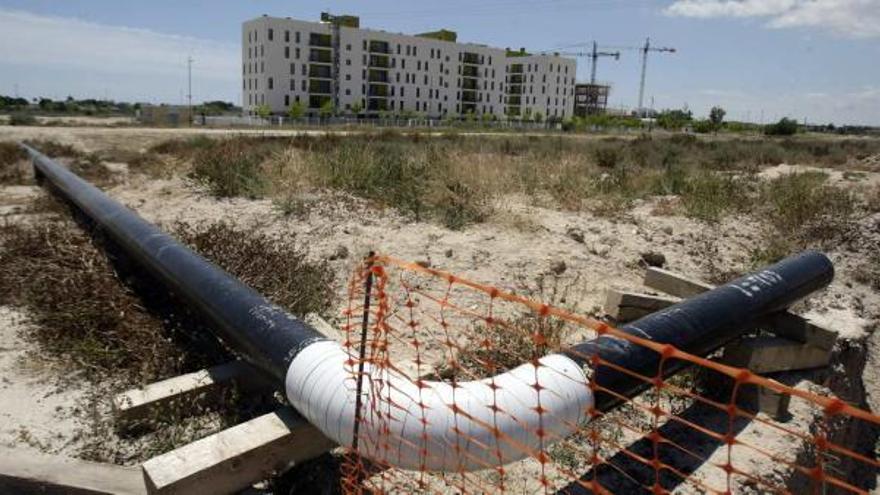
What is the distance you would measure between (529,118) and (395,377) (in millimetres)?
95859

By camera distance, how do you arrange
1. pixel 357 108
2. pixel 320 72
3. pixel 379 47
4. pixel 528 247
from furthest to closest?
pixel 379 47 → pixel 320 72 → pixel 357 108 → pixel 528 247

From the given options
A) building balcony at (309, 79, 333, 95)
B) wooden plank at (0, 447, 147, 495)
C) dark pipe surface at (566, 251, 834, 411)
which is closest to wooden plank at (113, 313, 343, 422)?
wooden plank at (0, 447, 147, 495)

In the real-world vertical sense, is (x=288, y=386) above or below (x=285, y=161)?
below

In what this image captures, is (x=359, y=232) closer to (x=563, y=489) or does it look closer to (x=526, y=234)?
(x=526, y=234)

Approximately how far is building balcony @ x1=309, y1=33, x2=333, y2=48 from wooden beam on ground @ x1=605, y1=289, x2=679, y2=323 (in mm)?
81509

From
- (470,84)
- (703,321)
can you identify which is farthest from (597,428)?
(470,84)

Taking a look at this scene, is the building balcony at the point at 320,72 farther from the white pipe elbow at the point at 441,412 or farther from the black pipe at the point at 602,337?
the white pipe elbow at the point at 441,412

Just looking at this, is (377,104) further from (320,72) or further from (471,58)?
(471,58)

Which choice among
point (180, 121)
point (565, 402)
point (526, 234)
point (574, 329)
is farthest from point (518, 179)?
point (180, 121)

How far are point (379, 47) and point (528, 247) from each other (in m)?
84.1

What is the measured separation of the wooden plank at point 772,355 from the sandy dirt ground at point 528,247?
0.55ft

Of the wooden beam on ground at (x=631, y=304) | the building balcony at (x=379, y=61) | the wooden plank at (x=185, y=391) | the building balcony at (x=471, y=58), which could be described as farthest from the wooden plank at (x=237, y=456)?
the building balcony at (x=471, y=58)

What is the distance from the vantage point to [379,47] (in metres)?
85.6

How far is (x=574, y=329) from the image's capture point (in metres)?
4.82
